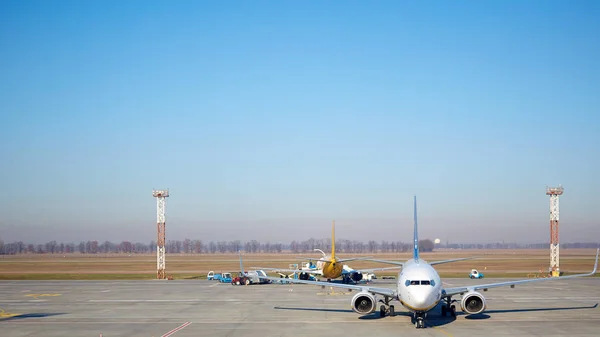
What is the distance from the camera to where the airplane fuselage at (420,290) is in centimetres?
3086

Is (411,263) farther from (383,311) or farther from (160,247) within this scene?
(160,247)

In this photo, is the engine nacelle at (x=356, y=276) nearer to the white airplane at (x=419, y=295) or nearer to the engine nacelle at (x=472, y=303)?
the white airplane at (x=419, y=295)

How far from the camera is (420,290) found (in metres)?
30.9

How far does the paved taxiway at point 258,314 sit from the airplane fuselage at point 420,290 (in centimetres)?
147

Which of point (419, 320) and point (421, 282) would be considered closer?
point (421, 282)

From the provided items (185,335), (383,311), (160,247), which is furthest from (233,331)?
(160,247)

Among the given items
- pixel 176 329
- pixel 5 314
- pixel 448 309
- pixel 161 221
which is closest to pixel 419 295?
pixel 448 309

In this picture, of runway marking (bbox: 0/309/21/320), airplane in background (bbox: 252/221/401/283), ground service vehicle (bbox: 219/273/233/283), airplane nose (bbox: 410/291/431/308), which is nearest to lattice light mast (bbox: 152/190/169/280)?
ground service vehicle (bbox: 219/273/233/283)

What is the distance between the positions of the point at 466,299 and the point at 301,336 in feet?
39.2

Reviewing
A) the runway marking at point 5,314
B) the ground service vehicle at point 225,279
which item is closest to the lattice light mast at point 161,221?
the ground service vehicle at point 225,279

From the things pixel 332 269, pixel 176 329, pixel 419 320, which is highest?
pixel 419 320

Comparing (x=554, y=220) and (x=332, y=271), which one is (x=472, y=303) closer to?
(x=332, y=271)

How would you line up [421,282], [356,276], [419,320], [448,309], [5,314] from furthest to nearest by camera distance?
[356,276] < [5,314] < [448,309] < [419,320] < [421,282]

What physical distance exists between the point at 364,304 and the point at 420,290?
5400 mm
